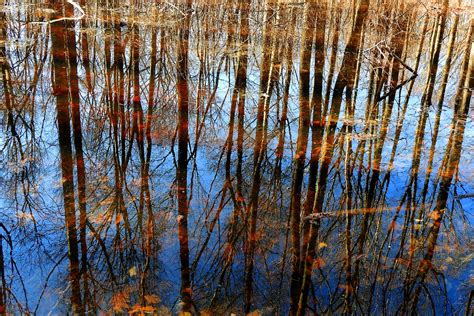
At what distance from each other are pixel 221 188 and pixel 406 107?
14.8 ft

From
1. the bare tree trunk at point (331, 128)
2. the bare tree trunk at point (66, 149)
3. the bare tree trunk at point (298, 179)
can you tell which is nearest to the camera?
the bare tree trunk at point (66, 149)

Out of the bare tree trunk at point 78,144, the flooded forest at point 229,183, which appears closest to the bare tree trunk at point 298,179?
the flooded forest at point 229,183

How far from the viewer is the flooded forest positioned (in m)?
3.77

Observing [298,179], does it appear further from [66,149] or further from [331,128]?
[66,149]

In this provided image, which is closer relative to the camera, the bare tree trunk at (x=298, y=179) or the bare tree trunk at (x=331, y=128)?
the bare tree trunk at (x=298, y=179)

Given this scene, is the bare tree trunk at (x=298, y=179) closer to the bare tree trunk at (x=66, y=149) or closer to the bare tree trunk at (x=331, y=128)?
the bare tree trunk at (x=331, y=128)

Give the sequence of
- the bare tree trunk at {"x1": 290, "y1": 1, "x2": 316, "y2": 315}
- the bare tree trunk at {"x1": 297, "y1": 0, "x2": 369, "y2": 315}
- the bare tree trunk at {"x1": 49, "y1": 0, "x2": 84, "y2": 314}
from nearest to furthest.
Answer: the bare tree trunk at {"x1": 49, "y1": 0, "x2": 84, "y2": 314}, the bare tree trunk at {"x1": 290, "y1": 1, "x2": 316, "y2": 315}, the bare tree trunk at {"x1": 297, "y1": 0, "x2": 369, "y2": 315}

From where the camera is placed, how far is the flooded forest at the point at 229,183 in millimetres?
3766

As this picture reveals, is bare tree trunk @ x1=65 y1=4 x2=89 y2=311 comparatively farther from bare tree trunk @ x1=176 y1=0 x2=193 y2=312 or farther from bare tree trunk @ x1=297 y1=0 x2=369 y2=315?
bare tree trunk @ x1=297 y1=0 x2=369 y2=315

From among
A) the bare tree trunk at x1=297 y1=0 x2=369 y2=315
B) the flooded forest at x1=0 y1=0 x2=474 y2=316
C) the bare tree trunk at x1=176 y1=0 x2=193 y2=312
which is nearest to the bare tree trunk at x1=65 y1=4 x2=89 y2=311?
the flooded forest at x1=0 y1=0 x2=474 y2=316

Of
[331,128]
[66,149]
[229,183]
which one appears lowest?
[229,183]

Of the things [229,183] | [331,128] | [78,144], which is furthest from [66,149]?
[331,128]

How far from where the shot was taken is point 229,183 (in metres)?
5.37

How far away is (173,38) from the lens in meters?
11.9
